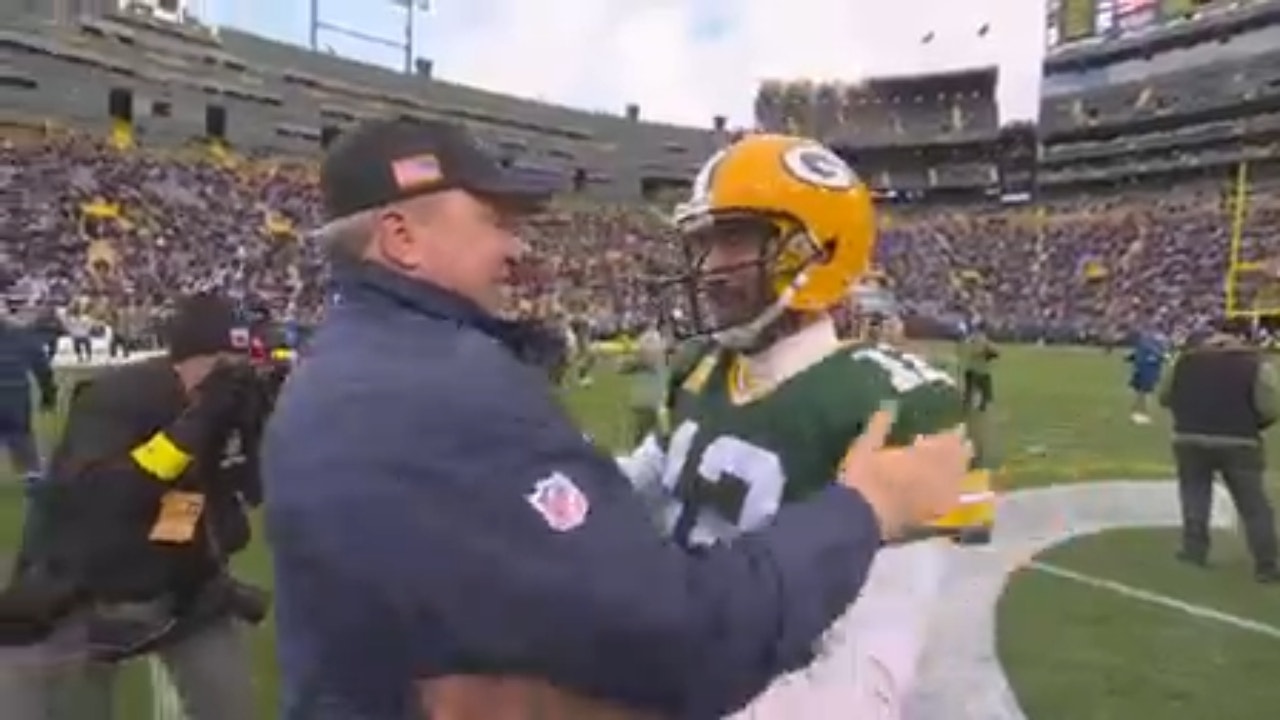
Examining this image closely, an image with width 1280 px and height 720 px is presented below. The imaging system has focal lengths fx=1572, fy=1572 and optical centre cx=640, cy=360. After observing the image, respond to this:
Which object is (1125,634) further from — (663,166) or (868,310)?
(663,166)

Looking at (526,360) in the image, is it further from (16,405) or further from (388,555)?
(16,405)

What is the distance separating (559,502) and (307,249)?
22.6 metres

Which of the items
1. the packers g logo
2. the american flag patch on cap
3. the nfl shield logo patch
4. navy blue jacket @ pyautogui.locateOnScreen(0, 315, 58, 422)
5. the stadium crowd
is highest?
the stadium crowd

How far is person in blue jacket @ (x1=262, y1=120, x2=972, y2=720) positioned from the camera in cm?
158

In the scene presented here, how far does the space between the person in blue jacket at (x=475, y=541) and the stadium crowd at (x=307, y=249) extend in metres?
18.7

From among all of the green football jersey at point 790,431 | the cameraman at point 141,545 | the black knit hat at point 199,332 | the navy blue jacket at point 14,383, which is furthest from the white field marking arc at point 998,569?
the navy blue jacket at point 14,383

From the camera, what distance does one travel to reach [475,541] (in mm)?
1574

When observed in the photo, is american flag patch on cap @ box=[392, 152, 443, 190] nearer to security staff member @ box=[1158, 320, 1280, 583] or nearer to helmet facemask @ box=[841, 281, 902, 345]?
helmet facemask @ box=[841, 281, 902, 345]

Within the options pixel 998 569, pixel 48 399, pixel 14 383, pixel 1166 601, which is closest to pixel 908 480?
pixel 1166 601

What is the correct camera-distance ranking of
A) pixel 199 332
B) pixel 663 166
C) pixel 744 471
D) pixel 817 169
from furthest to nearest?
pixel 663 166 → pixel 199 332 → pixel 817 169 → pixel 744 471

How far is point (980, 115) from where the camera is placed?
106 m

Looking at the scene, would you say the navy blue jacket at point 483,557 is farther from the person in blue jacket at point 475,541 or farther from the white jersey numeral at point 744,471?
the white jersey numeral at point 744,471

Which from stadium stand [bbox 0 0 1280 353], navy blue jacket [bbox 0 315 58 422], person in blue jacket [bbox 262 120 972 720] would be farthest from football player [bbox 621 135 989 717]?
stadium stand [bbox 0 0 1280 353]

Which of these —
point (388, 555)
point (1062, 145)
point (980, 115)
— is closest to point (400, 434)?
point (388, 555)
